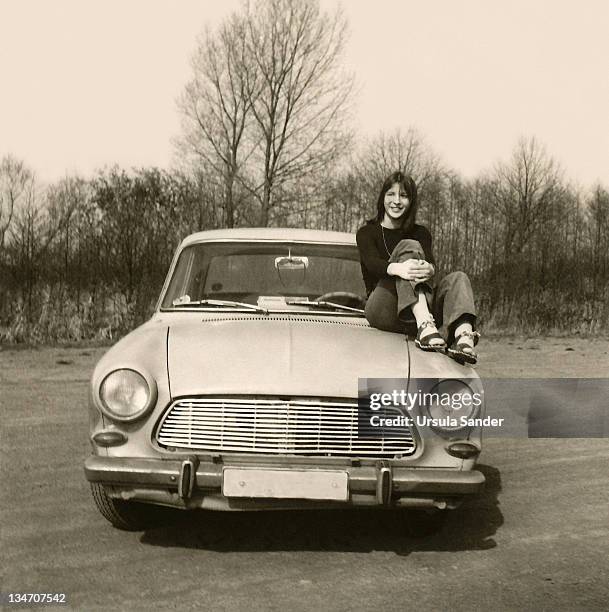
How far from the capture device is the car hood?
3.87 meters

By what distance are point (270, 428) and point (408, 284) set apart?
1369mm

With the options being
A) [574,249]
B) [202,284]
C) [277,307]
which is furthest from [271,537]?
[574,249]

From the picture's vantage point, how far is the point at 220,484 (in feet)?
12.1

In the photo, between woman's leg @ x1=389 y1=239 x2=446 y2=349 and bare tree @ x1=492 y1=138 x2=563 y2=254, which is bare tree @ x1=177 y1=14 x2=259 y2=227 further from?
woman's leg @ x1=389 y1=239 x2=446 y2=349

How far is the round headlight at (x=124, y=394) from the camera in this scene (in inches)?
154

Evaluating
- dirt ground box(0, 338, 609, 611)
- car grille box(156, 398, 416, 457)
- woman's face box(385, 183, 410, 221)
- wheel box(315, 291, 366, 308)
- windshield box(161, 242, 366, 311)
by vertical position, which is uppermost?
woman's face box(385, 183, 410, 221)

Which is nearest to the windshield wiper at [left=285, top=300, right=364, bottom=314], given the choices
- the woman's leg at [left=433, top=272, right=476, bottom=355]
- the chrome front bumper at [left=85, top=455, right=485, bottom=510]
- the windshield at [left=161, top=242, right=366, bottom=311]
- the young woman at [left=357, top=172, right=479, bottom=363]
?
the windshield at [left=161, top=242, right=366, bottom=311]

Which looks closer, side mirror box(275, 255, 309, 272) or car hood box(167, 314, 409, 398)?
car hood box(167, 314, 409, 398)

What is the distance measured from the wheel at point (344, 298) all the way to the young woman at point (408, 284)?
0.28ft

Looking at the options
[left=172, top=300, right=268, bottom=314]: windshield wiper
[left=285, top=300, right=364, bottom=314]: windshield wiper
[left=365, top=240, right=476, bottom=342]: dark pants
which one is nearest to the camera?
[left=365, top=240, right=476, bottom=342]: dark pants

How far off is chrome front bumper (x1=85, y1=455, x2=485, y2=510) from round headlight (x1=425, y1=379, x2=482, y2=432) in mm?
231

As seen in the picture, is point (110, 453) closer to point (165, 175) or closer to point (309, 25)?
point (165, 175)

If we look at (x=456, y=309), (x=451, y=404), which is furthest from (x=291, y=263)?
(x=451, y=404)

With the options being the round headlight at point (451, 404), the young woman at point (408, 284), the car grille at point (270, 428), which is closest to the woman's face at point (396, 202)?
the young woman at point (408, 284)
